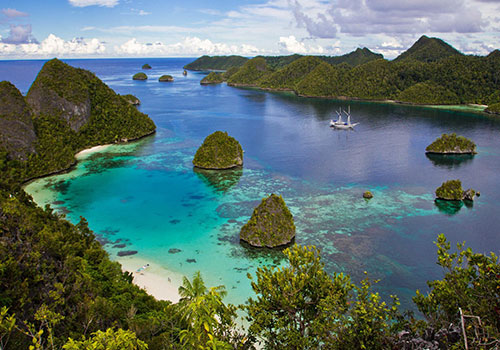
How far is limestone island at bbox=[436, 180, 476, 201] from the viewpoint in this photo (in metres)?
59.6

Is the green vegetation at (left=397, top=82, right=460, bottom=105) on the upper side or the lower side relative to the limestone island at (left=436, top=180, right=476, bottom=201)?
upper

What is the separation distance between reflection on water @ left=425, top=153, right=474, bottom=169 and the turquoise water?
48 centimetres

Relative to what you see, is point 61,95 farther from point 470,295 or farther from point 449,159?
point 449,159

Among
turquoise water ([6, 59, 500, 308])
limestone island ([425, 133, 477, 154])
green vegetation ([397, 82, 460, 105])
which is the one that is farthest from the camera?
green vegetation ([397, 82, 460, 105])

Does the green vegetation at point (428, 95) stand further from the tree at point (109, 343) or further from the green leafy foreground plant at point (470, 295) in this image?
the tree at point (109, 343)

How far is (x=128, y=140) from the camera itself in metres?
99.6

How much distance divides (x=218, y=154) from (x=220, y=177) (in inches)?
262

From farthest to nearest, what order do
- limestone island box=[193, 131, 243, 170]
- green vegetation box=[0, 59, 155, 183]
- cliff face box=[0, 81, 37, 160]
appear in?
limestone island box=[193, 131, 243, 170]
green vegetation box=[0, 59, 155, 183]
cliff face box=[0, 81, 37, 160]

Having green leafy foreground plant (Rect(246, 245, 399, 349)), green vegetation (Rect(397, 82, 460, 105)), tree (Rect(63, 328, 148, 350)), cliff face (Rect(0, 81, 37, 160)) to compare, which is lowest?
green leafy foreground plant (Rect(246, 245, 399, 349))

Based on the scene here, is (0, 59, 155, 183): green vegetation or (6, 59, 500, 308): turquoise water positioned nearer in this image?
(6, 59, 500, 308): turquoise water

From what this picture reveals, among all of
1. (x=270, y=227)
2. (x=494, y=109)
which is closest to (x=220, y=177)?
(x=270, y=227)

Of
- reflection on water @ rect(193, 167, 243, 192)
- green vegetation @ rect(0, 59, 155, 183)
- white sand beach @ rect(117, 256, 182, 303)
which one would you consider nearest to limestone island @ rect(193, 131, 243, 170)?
reflection on water @ rect(193, 167, 243, 192)

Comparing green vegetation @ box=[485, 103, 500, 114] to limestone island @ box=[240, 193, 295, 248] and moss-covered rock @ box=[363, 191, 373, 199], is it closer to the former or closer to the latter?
moss-covered rock @ box=[363, 191, 373, 199]

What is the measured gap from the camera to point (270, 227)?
148ft
